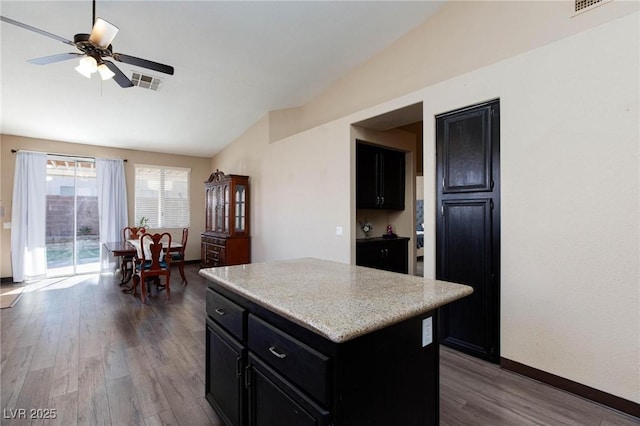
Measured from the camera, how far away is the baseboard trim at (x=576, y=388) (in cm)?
194

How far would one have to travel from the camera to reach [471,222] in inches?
109

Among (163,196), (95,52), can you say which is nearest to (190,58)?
(95,52)

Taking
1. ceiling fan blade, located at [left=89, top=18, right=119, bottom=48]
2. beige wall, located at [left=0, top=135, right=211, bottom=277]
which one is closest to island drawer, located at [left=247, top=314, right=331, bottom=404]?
ceiling fan blade, located at [left=89, top=18, right=119, bottom=48]

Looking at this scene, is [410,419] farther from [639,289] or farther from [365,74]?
[365,74]

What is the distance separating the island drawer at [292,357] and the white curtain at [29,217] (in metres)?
6.39

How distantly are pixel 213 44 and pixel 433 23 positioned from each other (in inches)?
101

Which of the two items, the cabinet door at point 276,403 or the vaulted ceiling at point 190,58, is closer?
the cabinet door at point 276,403

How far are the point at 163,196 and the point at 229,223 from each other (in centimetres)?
245

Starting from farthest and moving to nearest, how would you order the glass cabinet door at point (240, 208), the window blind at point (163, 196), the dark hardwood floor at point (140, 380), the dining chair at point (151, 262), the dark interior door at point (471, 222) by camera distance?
the window blind at point (163, 196) → the glass cabinet door at point (240, 208) → the dining chair at point (151, 262) → the dark interior door at point (471, 222) → the dark hardwood floor at point (140, 380)

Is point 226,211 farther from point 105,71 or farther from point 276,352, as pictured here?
point 276,352

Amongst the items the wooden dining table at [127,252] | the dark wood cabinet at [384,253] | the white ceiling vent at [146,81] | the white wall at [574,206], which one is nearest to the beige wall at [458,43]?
the white wall at [574,206]

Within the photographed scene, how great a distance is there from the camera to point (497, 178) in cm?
260

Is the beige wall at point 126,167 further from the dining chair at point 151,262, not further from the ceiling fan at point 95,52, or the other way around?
the ceiling fan at point 95,52

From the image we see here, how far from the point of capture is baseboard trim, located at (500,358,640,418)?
1943 millimetres
